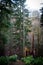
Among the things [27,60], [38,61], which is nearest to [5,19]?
[27,60]

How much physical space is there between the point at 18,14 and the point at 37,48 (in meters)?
0.70

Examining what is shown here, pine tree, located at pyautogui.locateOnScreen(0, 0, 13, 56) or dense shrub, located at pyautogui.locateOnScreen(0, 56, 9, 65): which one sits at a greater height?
pine tree, located at pyautogui.locateOnScreen(0, 0, 13, 56)

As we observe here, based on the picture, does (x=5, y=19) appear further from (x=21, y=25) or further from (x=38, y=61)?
(x=38, y=61)

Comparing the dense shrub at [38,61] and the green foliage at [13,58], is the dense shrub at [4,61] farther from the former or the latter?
the dense shrub at [38,61]

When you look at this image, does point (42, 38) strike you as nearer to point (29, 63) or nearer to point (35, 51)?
point (35, 51)

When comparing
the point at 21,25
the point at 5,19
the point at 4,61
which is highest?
the point at 5,19

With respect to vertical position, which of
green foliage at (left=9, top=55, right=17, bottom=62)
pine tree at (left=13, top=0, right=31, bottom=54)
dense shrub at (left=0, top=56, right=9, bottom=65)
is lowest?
dense shrub at (left=0, top=56, right=9, bottom=65)

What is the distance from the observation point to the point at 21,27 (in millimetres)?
2316

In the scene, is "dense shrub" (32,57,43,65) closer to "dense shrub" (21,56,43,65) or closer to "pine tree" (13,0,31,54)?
"dense shrub" (21,56,43,65)

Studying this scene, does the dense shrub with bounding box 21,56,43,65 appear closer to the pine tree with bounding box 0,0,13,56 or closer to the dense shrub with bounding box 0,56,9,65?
the dense shrub with bounding box 0,56,9,65

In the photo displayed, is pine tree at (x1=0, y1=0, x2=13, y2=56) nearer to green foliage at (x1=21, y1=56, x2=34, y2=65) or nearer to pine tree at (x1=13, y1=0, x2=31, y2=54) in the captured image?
pine tree at (x1=13, y1=0, x2=31, y2=54)

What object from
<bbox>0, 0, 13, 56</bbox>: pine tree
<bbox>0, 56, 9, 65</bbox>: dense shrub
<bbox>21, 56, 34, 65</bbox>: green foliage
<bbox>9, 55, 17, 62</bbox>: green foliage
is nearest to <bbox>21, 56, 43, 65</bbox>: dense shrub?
<bbox>21, 56, 34, 65</bbox>: green foliage

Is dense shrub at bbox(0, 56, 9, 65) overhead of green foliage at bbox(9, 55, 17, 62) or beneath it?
beneath

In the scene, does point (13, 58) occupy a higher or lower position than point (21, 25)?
lower
